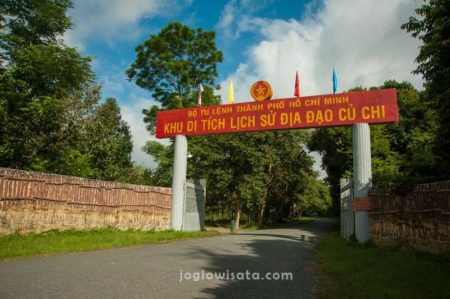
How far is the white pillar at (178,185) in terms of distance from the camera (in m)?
17.5

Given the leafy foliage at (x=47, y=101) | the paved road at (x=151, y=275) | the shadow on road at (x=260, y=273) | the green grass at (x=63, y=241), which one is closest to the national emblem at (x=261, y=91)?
the green grass at (x=63, y=241)

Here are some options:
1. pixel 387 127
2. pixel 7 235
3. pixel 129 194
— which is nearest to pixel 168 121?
pixel 129 194

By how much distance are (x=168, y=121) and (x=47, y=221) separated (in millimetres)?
7792

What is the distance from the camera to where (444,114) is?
36.1ft

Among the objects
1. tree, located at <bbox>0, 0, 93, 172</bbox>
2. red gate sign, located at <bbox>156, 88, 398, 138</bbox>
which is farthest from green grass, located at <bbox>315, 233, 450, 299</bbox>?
tree, located at <bbox>0, 0, 93, 172</bbox>

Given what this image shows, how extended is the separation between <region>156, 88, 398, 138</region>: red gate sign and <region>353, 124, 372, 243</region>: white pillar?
0.56m

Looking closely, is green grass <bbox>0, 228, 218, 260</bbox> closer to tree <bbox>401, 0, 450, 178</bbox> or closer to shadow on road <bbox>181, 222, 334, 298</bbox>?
shadow on road <bbox>181, 222, 334, 298</bbox>

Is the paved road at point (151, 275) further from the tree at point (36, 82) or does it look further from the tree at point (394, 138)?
the tree at point (394, 138)

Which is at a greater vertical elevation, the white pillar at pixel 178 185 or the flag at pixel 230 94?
the flag at pixel 230 94

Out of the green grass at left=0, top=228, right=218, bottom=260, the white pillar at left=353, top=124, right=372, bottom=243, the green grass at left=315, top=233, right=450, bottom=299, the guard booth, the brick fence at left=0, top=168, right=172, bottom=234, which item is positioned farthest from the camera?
the guard booth

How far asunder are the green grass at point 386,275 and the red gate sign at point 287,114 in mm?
5923

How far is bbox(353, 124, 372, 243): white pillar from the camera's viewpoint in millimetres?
13055

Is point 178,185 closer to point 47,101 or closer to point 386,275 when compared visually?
point 47,101

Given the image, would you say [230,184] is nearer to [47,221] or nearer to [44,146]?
[44,146]
